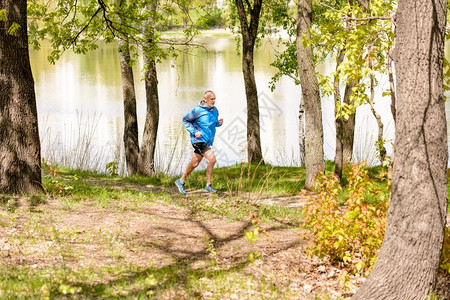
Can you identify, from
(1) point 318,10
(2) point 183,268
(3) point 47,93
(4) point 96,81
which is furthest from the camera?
(4) point 96,81

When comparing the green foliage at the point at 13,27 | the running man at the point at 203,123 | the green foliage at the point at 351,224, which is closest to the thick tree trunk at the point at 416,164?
the green foliage at the point at 351,224

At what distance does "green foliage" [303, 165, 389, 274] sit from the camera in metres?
5.95

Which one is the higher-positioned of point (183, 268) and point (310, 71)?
point (310, 71)

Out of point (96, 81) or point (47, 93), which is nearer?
point (47, 93)

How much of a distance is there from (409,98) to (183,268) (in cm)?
288

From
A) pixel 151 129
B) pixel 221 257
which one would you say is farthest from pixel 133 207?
pixel 151 129

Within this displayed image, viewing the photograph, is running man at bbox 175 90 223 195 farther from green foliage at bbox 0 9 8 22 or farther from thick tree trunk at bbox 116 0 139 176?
thick tree trunk at bbox 116 0 139 176

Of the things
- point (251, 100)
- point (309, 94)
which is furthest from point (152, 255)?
point (251, 100)

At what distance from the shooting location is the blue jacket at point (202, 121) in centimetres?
988

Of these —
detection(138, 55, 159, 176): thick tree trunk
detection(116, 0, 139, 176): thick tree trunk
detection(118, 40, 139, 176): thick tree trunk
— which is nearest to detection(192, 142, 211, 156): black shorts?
detection(138, 55, 159, 176): thick tree trunk

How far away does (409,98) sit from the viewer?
16.6ft

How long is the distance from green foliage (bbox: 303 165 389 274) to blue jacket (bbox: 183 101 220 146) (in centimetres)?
387

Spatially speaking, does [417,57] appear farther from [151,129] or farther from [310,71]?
[151,129]

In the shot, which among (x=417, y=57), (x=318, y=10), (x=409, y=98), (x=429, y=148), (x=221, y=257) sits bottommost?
(x=221, y=257)
